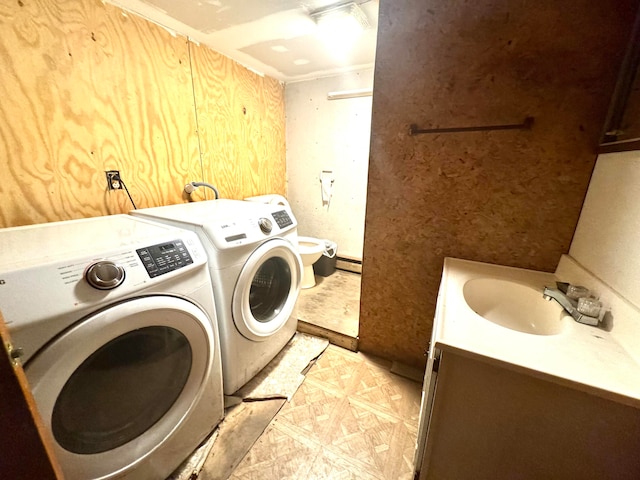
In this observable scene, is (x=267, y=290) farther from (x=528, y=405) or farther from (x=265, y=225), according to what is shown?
(x=528, y=405)

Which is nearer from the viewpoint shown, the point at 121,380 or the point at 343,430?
the point at 121,380

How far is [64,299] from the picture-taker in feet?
1.92

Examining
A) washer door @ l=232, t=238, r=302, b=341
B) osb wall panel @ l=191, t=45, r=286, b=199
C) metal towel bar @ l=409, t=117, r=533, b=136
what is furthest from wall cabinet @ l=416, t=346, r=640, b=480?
osb wall panel @ l=191, t=45, r=286, b=199

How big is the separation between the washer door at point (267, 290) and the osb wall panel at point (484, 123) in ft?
1.80

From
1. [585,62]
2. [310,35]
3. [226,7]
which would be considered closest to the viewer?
[585,62]

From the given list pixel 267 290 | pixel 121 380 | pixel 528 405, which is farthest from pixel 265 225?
pixel 528 405

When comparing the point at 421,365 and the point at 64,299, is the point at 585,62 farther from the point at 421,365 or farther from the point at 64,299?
the point at 64,299

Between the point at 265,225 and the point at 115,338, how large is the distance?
28.0 inches

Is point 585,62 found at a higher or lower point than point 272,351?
higher

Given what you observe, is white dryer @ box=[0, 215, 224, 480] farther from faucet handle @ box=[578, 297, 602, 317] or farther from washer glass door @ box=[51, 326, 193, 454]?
faucet handle @ box=[578, 297, 602, 317]

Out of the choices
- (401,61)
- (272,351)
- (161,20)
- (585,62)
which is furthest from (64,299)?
(585,62)

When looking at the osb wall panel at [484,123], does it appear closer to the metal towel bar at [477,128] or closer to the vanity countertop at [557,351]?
the metal towel bar at [477,128]

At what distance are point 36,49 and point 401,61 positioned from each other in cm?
155

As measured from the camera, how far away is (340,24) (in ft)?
4.83
